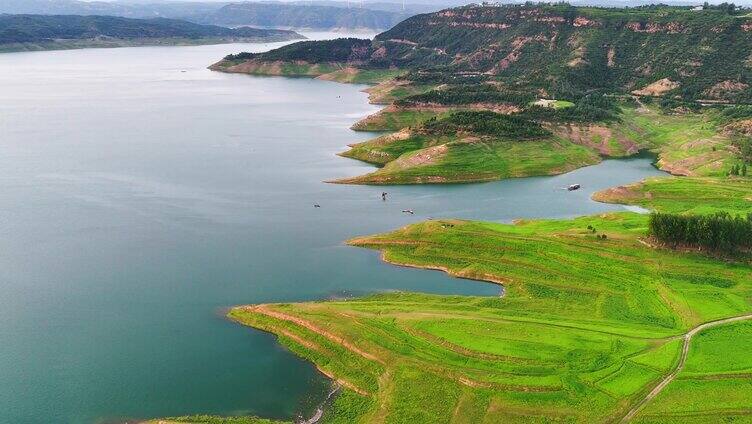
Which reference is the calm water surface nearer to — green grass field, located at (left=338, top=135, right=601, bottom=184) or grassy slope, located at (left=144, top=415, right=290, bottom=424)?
grassy slope, located at (left=144, top=415, right=290, bottom=424)

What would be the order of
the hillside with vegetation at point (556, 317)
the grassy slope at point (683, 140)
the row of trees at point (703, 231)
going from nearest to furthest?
1. the hillside with vegetation at point (556, 317)
2. the row of trees at point (703, 231)
3. the grassy slope at point (683, 140)

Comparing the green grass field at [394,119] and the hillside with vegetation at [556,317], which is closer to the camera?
the hillside with vegetation at [556,317]

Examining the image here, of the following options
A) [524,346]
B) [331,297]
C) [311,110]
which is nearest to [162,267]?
[331,297]

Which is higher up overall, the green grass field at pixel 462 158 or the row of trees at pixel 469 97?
the row of trees at pixel 469 97

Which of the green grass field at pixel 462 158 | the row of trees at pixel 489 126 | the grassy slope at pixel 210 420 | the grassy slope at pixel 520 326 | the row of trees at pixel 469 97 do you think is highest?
the row of trees at pixel 469 97

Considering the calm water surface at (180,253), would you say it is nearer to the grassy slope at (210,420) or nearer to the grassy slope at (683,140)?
the grassy slope at (210,420)

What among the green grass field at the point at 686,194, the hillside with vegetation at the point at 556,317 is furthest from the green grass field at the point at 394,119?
the green grass field at the point at 686,194

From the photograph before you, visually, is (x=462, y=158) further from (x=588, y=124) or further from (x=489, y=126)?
(x=588, y=124)

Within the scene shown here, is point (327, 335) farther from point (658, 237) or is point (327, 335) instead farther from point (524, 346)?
point (658, 237)
